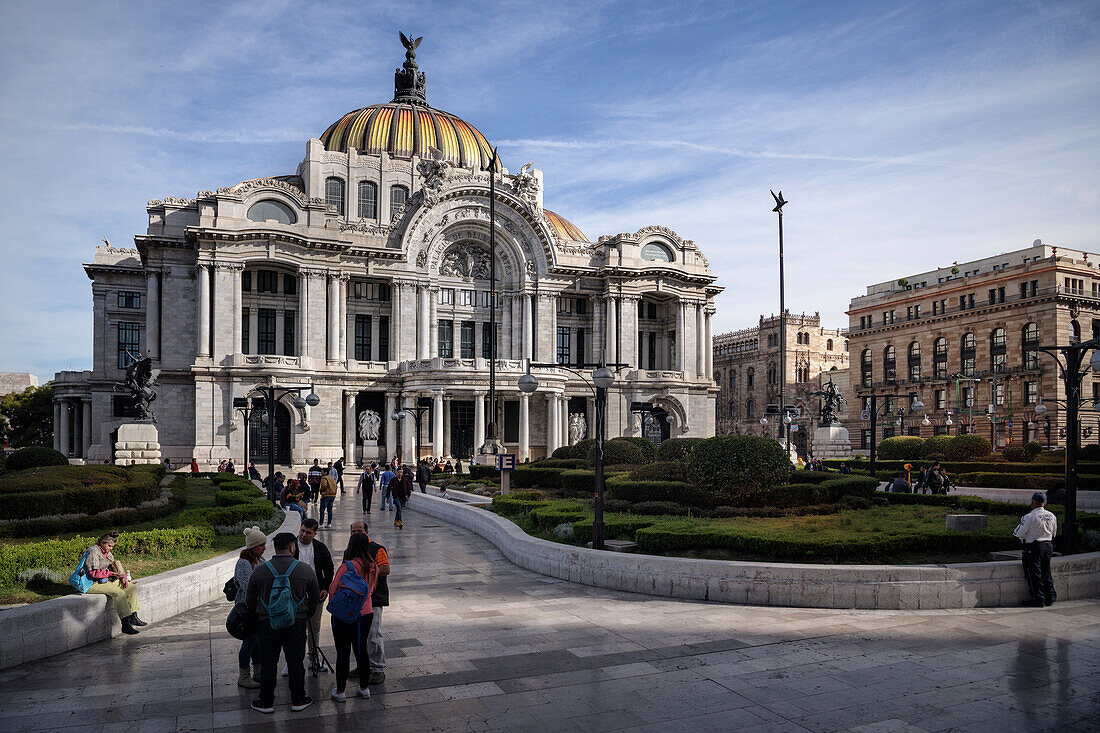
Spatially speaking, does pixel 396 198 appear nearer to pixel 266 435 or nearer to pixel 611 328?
pixel 611 328

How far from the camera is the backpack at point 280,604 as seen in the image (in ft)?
27.4

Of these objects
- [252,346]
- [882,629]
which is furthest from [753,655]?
[252,346]

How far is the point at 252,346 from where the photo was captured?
5591cm

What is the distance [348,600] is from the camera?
874cm

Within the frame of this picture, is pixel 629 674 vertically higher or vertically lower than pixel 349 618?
lower

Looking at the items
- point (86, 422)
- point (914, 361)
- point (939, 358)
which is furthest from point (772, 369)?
point (86, 422)

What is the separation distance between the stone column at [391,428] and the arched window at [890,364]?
52815 millimetres

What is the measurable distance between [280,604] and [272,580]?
0.86ft

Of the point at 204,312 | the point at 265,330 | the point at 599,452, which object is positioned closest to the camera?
the point at 599,452

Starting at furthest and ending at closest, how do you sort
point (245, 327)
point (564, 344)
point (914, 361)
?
1. point (914, 361)
2. point (564, 344)
3. point (245, 327)

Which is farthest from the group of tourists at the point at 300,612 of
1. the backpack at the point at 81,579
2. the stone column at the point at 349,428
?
the stone column at the point at 349,428

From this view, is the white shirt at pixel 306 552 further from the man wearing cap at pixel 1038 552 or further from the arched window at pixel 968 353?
the arched window at pixel 968 353

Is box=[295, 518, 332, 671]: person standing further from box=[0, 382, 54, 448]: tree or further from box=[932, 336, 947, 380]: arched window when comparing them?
box=[0, 382, 54, 448]: tree

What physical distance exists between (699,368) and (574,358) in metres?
11.3
